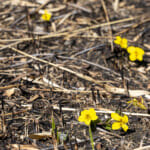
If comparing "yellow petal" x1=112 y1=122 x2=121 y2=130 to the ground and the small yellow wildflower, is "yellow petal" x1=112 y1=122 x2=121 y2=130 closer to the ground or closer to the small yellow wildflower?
the ground

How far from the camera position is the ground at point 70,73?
2129 mm

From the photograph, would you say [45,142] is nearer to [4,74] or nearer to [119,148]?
[119,148]

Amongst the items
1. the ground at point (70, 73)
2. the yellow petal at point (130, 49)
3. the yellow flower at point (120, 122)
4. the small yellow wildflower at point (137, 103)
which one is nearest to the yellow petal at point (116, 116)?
the yellow flower at point (120, 122)

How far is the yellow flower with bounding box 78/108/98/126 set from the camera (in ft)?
6.84

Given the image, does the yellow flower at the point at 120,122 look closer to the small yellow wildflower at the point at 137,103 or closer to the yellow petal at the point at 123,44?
the small yellow wildflower at the point at 137,103

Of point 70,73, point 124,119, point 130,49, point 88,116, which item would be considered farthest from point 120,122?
point 130,49

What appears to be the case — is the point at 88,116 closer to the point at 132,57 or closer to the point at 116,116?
the point at 116,116

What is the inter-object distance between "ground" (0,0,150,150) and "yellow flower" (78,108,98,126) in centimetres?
13

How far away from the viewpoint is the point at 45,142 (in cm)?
206

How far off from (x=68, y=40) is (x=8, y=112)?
1.32 meters

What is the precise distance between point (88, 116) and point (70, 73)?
0.71 meters

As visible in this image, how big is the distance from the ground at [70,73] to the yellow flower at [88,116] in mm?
134

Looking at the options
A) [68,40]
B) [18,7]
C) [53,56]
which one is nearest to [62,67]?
[53,56]

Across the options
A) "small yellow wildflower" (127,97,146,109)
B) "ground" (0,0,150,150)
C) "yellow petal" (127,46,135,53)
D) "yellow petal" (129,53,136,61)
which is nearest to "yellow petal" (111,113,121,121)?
"ground" (0,0,150,150)
